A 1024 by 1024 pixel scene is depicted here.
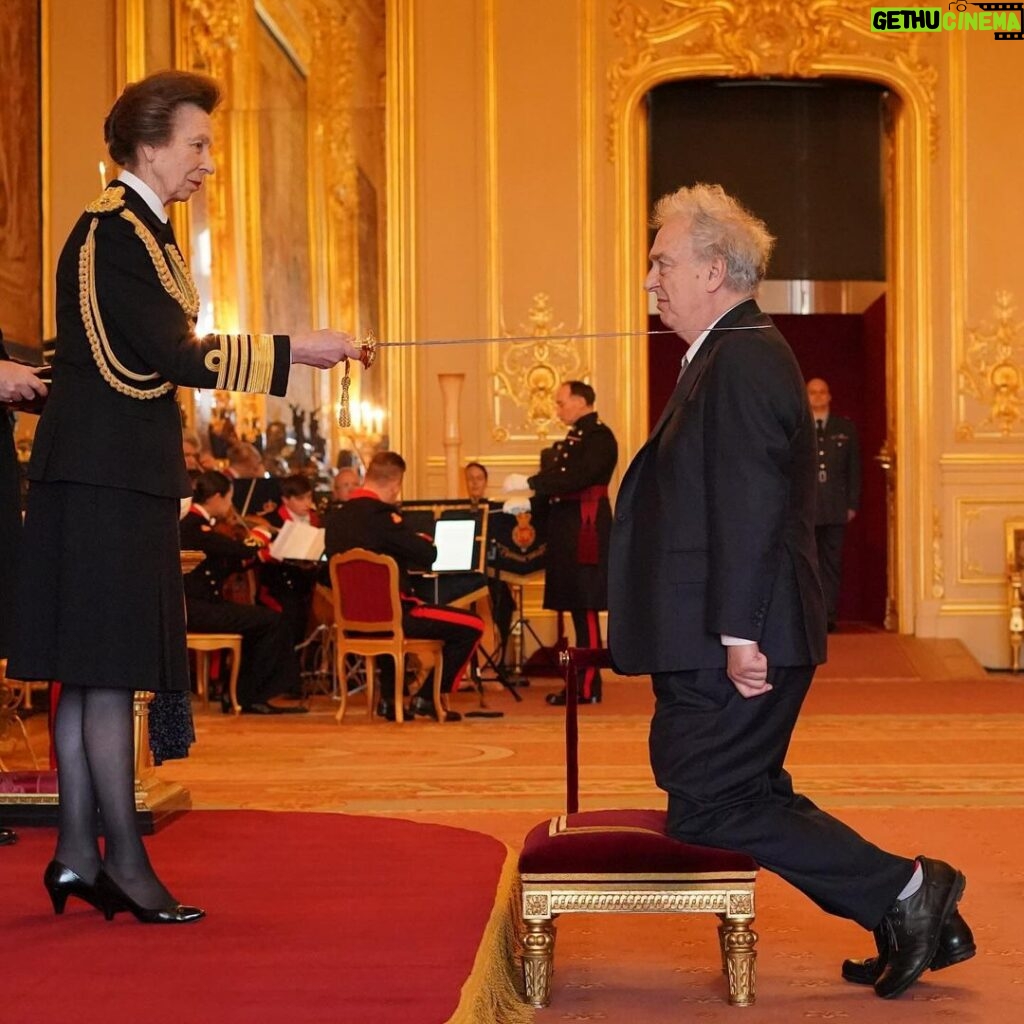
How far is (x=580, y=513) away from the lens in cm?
921

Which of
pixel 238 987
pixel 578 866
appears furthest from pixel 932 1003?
pixel 238 987

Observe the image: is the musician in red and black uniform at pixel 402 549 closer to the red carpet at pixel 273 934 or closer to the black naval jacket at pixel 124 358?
the red carpet at pixel 273 934

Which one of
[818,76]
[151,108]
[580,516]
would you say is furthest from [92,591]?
[818,76]

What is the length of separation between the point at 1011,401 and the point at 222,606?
5.75 metres

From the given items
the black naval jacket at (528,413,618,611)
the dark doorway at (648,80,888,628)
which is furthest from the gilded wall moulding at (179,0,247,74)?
the black naval jacket at (528,413,618,611)

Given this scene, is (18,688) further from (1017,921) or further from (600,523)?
(1017,921)

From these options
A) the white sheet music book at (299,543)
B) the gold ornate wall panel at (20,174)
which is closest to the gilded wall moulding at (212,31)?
the gold ornate wall panel at (20,174)

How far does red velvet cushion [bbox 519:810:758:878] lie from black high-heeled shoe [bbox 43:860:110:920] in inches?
35.2

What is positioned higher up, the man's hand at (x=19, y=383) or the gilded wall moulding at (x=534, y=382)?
the gilded wall moulding at (x=534, y=382)

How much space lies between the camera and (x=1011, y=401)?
1164 centimetres

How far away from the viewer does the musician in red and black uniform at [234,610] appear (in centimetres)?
872

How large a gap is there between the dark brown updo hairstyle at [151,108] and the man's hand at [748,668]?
1561 millimetres

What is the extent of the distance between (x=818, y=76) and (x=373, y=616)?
553cm

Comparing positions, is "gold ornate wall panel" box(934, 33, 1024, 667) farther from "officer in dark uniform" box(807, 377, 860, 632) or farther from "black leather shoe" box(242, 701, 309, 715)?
"black leather shoe" box(242, 701, 309, 715)
